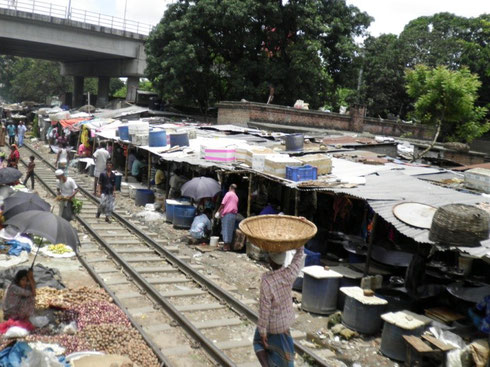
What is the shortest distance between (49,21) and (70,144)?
9232 mm

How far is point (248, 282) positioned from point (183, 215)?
5002 mm

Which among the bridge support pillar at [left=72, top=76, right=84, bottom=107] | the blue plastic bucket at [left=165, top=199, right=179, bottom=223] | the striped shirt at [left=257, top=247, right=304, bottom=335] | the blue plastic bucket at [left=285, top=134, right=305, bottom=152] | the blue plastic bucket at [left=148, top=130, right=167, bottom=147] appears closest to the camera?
the striped shirt at [left=257, top=247, right=304, bottom=335]

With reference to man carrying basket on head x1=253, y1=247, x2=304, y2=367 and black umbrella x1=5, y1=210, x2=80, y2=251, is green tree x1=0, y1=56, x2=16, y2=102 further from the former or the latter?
man carrying basket on head x1=253, y1=247, x2=304, y2=367

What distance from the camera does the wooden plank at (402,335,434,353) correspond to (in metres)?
6.99

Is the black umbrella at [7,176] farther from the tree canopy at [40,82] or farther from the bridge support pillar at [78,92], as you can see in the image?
the tree canopy at [40,82]

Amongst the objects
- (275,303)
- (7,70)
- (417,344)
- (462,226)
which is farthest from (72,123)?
(7,70)

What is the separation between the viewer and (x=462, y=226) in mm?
7402

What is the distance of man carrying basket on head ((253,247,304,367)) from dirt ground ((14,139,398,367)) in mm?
2325

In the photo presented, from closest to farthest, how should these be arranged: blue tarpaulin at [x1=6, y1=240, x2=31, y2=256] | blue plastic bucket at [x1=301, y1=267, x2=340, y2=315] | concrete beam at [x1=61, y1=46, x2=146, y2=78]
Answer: blue plastic bucket at [x1=301, y1=267, x2=340, y2=315] < blue tarpaulin at [x1=6, y1=240, x2=31, y2=256] < concrete beam at [x1=61, y1=46, x2=146, y2=78]

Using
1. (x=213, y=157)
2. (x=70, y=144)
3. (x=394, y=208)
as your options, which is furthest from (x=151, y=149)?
(x=70, y=144)

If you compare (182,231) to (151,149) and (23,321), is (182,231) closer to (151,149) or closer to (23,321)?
(151,149)

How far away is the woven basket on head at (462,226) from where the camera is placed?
24.4ft

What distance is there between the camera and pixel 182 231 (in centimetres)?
1525

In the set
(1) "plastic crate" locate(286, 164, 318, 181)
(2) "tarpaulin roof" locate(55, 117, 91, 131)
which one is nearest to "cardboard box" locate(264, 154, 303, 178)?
(1) "plastic crate" locate(286, 164, 318, 181)
